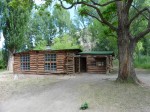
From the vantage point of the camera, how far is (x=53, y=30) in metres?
69.6

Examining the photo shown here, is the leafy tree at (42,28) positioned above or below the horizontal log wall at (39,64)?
above

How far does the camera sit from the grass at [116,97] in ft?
40.8

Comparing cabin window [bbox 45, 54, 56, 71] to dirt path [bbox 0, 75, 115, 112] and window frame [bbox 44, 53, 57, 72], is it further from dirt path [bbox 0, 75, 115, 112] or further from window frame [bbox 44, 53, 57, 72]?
dirt path [bbox 0, 75, 115, 112]

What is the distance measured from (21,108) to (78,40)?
50.6m

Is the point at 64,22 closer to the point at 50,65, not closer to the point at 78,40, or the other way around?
the point at 78,40

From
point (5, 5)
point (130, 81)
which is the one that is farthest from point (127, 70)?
point (5, 5)

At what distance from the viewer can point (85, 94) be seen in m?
15.3

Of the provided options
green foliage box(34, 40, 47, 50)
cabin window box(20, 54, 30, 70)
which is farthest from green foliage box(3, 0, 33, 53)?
green foliage box(34, 40, 47, 50)

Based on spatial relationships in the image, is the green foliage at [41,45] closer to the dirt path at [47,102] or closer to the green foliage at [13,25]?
the green foliage at [13,25]

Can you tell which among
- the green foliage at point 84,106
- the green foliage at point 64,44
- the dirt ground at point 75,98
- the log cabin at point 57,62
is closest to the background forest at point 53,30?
the green foliage at point 64,44

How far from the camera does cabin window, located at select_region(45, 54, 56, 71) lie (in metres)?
29.3

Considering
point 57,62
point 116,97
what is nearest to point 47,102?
point 116,97

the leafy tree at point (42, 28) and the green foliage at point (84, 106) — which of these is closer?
the green foliage at point (84, 106)

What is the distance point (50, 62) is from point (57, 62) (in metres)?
0.85
